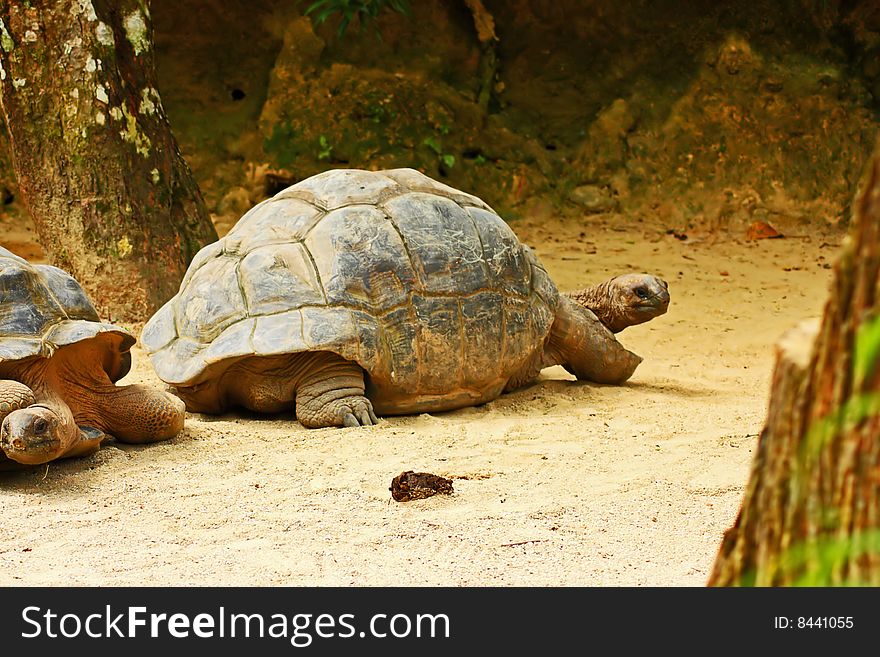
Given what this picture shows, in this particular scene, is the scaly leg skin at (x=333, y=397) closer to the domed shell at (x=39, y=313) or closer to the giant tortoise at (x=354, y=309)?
the giant tortoise at (x=354, y=309)

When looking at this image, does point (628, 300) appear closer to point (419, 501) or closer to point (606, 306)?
point (606, 306)

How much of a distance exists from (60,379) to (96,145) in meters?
2.68

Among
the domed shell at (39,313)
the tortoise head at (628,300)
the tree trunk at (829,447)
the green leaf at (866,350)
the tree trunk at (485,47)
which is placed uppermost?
the tree trunk at (485,47)

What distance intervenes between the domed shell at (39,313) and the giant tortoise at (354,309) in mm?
638

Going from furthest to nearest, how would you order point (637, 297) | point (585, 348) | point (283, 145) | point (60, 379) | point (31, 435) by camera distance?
point (283, 145) → point (637, 297) → point (585, 348) → point (60, 379) → point (31, 435)

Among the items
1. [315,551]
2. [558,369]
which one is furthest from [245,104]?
[315,551]

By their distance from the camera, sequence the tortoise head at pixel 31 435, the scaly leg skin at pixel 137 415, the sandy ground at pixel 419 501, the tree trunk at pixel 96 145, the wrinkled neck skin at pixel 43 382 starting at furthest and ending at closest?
the tree trunk at pixel 96 145, the scaly leg skin at pixel 137 415, the wrinkled neck skin at pixel 43 382, the tortoise head at pixel 31 435, the sandy ground at pixel 419 501

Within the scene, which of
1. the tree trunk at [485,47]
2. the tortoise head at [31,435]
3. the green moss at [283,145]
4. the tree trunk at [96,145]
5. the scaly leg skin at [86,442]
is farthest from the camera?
the tree trunk at [485,47]

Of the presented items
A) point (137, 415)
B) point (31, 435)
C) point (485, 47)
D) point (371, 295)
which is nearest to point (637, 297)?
point (371, 295)

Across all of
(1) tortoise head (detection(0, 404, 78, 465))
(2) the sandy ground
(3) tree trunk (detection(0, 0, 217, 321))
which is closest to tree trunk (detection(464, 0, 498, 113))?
(3) tree trunk (detection(0, 0, 217, 321))

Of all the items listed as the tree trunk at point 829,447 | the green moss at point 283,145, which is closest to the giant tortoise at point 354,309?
the tree trunk at point 829,447

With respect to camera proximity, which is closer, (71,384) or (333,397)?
(71,384)

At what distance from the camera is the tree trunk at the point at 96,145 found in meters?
6.08

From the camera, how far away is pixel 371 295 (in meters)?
4.55
